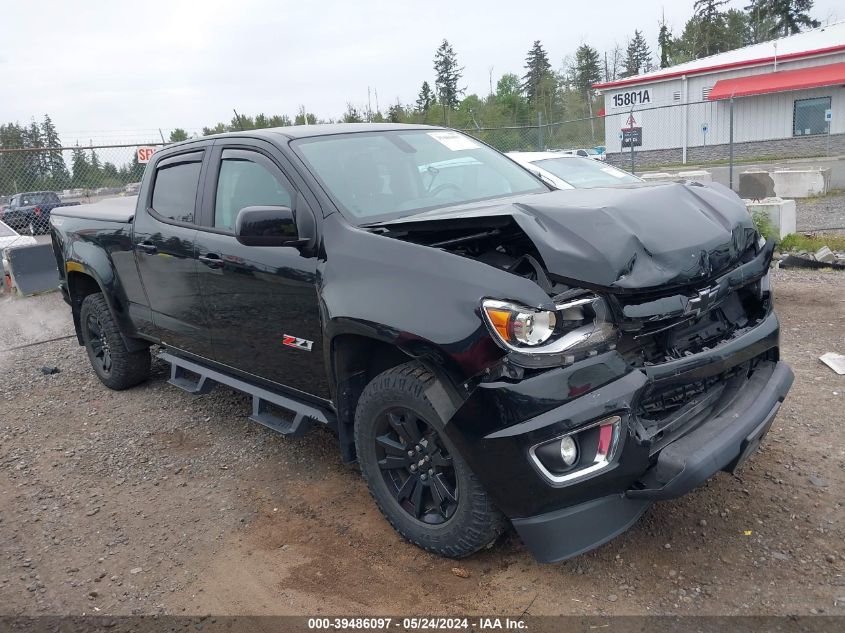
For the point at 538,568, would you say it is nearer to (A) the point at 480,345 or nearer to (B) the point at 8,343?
(A) the point at 480,345

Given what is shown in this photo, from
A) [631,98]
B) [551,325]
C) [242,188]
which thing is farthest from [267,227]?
[631,98]

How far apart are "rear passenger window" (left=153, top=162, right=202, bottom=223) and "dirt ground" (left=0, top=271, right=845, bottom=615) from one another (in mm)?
1524

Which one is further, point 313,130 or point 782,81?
point 782,81

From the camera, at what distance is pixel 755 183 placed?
14.1 metres

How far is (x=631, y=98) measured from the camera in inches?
1410

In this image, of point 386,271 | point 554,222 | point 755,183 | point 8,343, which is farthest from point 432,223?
point 755,183

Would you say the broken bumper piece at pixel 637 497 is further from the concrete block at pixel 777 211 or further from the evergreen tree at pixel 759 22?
the evergreen tree at pixel 759 22

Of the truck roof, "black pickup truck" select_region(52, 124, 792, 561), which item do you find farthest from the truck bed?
"black pickup truck" select_region(52, 124, 792, 561)

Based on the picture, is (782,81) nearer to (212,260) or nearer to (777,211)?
(777,211)

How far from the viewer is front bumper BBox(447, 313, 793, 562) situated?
250 cm

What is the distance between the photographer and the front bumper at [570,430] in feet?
8.19

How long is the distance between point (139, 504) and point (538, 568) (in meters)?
2.31

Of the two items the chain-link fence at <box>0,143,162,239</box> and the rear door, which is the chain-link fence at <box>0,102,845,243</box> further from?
the rear door

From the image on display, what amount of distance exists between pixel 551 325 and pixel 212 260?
7.36 feet
